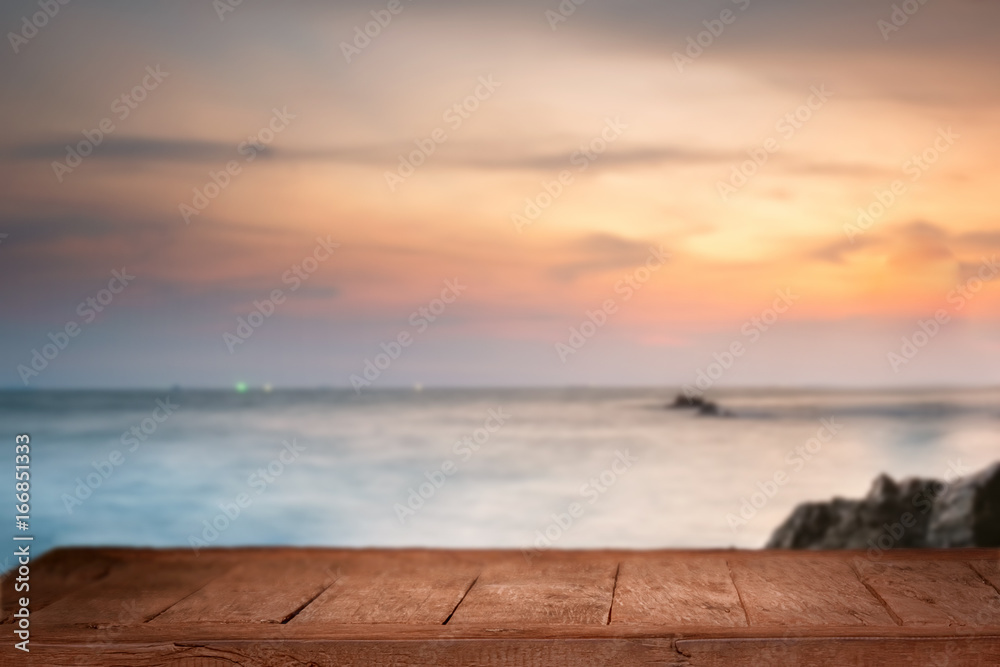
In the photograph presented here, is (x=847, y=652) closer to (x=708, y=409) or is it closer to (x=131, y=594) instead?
(x=131, y=594)

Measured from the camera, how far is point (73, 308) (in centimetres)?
1112

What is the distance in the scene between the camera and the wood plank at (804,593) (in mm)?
1530

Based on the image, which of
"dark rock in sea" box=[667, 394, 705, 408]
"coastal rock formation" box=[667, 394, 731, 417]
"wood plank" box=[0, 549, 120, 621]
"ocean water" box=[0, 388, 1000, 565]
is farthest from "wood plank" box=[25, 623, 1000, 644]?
"dark rock in sea" box=[667, 394, 705, 408]

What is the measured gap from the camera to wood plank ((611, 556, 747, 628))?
60.5 inches

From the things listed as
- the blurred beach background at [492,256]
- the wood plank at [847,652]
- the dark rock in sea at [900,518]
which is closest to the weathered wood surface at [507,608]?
the wood plank at [847,652]

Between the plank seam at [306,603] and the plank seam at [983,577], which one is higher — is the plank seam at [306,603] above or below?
below

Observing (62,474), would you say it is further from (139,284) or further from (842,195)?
(842,195)

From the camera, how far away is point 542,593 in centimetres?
175

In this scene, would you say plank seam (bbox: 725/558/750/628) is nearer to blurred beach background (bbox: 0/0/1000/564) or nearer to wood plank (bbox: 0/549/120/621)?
wood plank (bbox: 0/549/120/621)

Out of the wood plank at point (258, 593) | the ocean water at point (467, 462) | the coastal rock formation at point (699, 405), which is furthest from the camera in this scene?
the coastal rock formation at point (699, 405)

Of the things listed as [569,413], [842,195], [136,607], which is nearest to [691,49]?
[842,195]

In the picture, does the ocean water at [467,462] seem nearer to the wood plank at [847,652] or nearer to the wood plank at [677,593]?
the wood plank at [677,593]

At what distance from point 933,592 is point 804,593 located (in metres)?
0.24

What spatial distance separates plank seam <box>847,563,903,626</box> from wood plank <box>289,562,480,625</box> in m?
0.78
